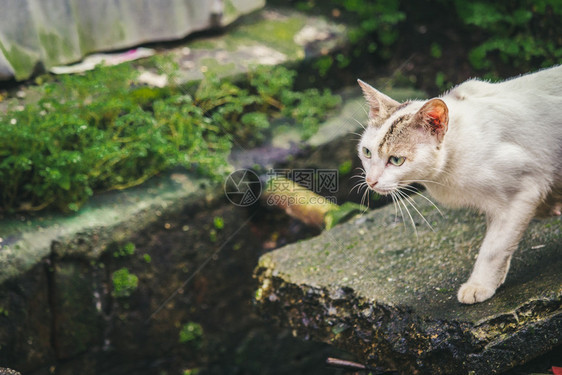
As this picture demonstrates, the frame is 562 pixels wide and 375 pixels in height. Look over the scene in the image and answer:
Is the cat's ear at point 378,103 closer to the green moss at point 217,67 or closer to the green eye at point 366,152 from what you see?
the green eye at point 366,152

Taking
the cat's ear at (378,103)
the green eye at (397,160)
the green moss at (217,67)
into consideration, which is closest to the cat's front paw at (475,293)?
the green eye at (397,160)

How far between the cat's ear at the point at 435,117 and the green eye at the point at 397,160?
0.16 m

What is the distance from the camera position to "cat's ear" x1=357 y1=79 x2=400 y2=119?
8.47ft

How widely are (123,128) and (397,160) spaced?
215cm

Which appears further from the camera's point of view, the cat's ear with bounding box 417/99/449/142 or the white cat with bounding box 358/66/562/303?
the white cat with bounding box 358/66/562/303

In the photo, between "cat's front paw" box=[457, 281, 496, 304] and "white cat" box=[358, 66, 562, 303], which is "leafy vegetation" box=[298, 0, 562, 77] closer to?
"white cat" box=[358, 66, 562, 303]

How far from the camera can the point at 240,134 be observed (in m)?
4.49

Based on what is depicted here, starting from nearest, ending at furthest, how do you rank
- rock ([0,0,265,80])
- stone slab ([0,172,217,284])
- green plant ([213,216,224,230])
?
stone slab ([0,172,217,284])
rock ([0,0,265,80])
green plant ([213,216,224,230])

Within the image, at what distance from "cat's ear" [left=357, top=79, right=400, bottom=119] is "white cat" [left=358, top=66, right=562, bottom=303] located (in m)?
0.05

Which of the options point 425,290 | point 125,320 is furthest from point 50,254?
point 425,290

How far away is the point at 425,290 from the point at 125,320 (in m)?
2.03

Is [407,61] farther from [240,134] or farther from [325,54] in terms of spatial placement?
[240,134]

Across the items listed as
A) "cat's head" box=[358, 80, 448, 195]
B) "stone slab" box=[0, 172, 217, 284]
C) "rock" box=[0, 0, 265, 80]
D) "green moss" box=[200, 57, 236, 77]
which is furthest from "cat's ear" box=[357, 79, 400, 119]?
"rock" box=[0, 0, 265, 80]

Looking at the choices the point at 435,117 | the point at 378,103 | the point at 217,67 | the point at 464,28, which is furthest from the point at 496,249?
the point at 464,28
